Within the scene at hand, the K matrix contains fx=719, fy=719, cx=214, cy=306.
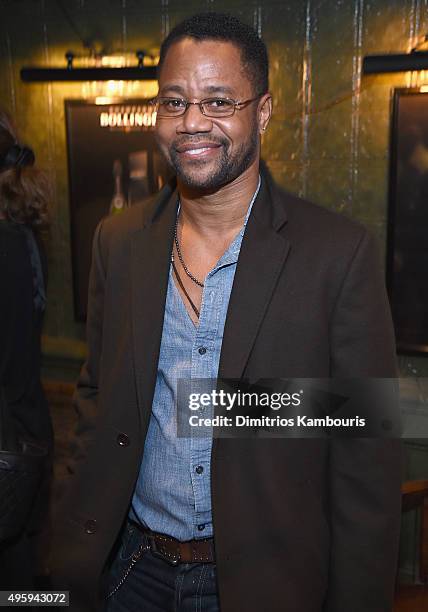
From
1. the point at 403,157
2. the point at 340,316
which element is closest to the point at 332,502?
the point at 340,316

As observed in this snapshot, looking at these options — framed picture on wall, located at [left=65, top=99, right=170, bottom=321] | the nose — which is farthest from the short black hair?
framed picture on wall, located at [left=65, top=99, right=170, bottom=321]

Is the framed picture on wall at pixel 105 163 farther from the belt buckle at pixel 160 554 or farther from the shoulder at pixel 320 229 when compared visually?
the belt buckle at pixel 160 554

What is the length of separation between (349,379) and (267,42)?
2.57 m

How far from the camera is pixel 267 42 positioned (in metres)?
3.65

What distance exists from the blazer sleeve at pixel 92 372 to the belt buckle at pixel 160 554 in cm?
27

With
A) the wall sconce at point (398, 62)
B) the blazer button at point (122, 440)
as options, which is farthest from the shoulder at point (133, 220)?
the wall sconce at point (398, 62)

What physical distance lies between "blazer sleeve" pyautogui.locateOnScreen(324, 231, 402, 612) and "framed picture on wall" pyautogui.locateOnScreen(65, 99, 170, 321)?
2.56m

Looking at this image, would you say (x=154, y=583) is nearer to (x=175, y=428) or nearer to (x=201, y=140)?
(x=175, y=428)

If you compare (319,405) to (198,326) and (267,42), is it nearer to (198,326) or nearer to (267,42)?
(198,326)

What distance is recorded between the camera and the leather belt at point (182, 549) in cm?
165

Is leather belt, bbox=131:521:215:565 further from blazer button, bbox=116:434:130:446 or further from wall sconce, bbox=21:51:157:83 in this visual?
wall sconce, bbox=21:51:157:83

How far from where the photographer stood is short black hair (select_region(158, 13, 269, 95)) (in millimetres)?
1588

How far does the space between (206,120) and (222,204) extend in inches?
8.5

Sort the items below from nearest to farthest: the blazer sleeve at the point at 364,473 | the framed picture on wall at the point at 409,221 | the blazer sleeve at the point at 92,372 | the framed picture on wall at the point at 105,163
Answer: the blazer sleeve at the point at 364,473, the blazer sleeve at the point at 92,372, the framed picture on wall at the point at 409,221, the framed picture on wall at the point at 105,163
